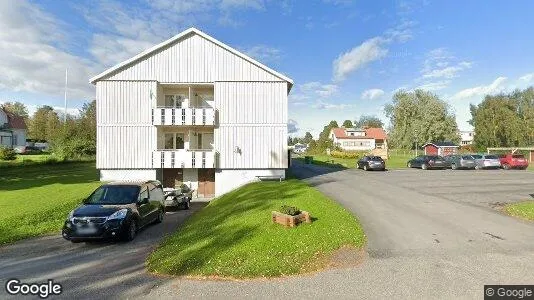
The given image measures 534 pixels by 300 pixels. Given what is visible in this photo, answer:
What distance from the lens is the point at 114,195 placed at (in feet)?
37.1

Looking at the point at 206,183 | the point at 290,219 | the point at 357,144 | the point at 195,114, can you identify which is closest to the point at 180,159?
the point at 206,183

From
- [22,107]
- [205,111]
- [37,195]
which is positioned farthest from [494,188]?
[22,107]

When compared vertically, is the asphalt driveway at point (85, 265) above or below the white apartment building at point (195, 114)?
below

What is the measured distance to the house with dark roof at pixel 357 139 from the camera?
281 ft

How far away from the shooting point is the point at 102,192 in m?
11.5

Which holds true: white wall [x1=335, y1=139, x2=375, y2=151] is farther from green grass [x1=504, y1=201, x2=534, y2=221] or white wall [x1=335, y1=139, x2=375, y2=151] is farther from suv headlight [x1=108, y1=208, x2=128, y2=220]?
suv headlight [x1=108, y1=208, x2=128, y2=220]

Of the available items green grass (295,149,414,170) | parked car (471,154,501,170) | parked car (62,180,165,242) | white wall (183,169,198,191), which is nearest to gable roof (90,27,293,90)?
white wall (183,169,198,191)

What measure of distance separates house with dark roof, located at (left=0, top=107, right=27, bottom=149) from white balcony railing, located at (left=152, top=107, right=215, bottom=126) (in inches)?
2176

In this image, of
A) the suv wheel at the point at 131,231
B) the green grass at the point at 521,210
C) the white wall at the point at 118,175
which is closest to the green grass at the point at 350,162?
the green grass at the point at 521,210

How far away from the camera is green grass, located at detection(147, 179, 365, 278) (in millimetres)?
6977

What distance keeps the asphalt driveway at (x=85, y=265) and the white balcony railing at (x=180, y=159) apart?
11.4 metres

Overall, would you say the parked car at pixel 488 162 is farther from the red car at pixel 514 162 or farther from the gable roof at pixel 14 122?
the gable roof at pixel 14 122

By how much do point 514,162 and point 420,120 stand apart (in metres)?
38.1

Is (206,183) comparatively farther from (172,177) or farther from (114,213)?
(114,213)
